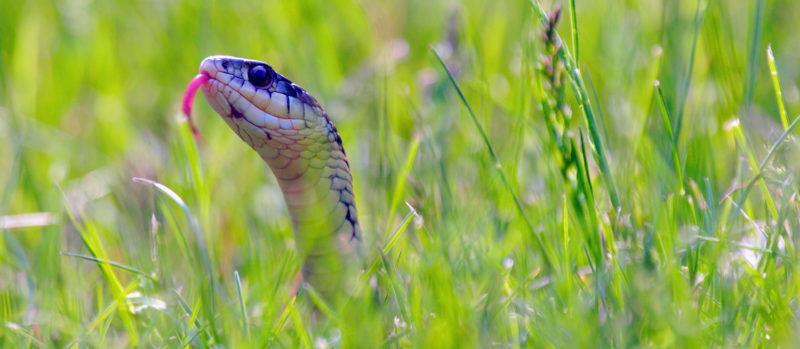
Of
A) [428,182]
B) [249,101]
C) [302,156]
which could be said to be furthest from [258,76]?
[428,182]

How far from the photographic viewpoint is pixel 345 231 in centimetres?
123

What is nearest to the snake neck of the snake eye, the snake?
→ the snake

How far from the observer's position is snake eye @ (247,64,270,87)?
1.32m

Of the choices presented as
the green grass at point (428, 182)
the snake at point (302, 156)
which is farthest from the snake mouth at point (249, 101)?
the green grass at point (428, 182)

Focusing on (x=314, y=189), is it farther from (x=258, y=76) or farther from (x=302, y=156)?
(x=258, y=76)

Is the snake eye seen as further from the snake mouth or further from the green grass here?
the green grass

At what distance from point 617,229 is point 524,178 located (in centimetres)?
62

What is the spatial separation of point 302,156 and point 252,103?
5.3 inches

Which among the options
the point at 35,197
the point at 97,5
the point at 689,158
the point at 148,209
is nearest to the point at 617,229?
the point at 689,158

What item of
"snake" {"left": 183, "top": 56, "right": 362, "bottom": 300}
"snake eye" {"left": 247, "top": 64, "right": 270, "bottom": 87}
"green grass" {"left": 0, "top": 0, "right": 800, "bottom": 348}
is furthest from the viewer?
"snake eye" {"left": 247, "top": 64, "right": 270, "bottom": 87}

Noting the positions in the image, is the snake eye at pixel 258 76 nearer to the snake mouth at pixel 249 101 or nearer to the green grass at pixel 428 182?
the snake mouth at pixel 249 101

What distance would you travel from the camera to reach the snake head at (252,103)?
49.5 inches

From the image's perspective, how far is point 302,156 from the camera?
4.08 ft

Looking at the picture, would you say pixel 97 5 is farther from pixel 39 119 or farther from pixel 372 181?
pixel 372 181
